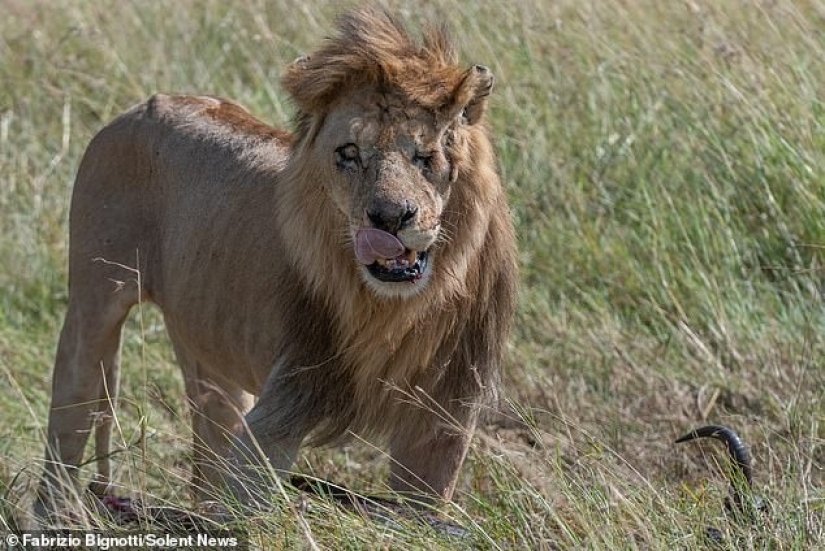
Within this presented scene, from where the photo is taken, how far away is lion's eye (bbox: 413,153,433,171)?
13.0 feet

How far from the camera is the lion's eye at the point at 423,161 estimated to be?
3947mm

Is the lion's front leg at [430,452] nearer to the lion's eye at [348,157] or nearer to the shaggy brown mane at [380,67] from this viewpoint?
the lion's eye at [348,157]

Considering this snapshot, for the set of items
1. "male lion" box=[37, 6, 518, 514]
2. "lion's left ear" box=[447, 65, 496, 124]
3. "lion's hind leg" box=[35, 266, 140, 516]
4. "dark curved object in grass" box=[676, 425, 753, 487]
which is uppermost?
"lion's left ear" box=[447, 65, 496, 124]

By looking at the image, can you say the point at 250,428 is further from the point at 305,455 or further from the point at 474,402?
the point at 305,455

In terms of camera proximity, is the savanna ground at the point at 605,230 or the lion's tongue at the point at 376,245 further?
the savanna ground at the point at 605,230

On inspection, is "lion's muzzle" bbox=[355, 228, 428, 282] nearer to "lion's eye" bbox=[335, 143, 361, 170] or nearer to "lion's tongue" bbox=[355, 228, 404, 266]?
"lion's tongue" bbox=[355, 228, 404, 266]

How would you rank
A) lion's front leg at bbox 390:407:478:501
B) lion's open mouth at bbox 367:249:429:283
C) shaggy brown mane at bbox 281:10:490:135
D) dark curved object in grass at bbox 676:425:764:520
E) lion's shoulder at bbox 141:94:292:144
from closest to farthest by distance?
dark curved object in grass at bbox 676:425:764:520
lion's open mouth at bbox 367:249:429:283
shaggy brown mane at bbox 281:10:490:135
lion's front leg at bbox 390:407:478:501
lion's shoulder at bbox 141:94:292:144

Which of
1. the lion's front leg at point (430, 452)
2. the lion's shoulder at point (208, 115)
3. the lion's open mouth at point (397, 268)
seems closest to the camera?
the lion's open mouth at point (397, 268)

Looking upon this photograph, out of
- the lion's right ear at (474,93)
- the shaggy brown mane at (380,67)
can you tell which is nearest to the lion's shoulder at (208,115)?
the shaggy brown mane at (380,67)

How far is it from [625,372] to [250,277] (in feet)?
5.39

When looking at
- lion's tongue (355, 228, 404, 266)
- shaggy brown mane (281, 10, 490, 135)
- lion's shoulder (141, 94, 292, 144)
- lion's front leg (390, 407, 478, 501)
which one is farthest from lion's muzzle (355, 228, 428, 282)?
lion's shoulder (141, 94, 292, 144)

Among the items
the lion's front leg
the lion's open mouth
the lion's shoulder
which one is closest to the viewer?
the lion's open mouth

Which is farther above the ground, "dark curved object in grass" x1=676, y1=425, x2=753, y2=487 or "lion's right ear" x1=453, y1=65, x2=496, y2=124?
"lion's right ear" x1=453, y1=65, x2=496, y2=124

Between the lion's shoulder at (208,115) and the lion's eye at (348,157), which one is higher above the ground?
the lion's eye at (348,157)
